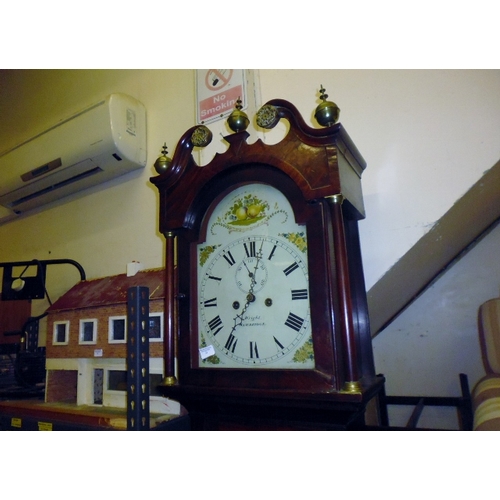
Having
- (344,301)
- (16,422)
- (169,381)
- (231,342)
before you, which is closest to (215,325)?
(231,342)

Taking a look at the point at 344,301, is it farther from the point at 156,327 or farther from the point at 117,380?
the point at 117,380

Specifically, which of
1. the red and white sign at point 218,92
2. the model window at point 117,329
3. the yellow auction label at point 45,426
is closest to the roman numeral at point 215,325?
the model window at point 117,329

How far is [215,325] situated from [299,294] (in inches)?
8.3

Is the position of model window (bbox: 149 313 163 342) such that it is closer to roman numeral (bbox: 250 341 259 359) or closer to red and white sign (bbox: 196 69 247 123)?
roman numeral (bbox: 250 341 259 359)

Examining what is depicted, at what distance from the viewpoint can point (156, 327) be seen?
3.43 feet

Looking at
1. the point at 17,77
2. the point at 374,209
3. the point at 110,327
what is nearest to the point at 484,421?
the point at 374,209

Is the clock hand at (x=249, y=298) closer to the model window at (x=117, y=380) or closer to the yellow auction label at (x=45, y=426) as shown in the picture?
the model window at (x=117, y=380)

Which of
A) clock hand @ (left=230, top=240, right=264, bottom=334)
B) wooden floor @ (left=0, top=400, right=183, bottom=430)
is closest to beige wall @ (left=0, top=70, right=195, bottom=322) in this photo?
wooden floor @ (left=0, top=400, right=183, bottom=430)

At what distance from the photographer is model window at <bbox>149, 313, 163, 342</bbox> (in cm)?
102

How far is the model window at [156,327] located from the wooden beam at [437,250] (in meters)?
0.59

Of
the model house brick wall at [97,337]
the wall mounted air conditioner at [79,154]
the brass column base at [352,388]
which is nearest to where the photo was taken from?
the brass column base at [352,388]

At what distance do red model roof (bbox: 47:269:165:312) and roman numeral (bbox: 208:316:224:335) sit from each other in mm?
263

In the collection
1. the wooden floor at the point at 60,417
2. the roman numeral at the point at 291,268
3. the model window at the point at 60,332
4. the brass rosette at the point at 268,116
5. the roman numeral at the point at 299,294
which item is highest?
the brass rosette at the point at 268,116

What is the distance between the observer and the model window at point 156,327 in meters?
1.02
